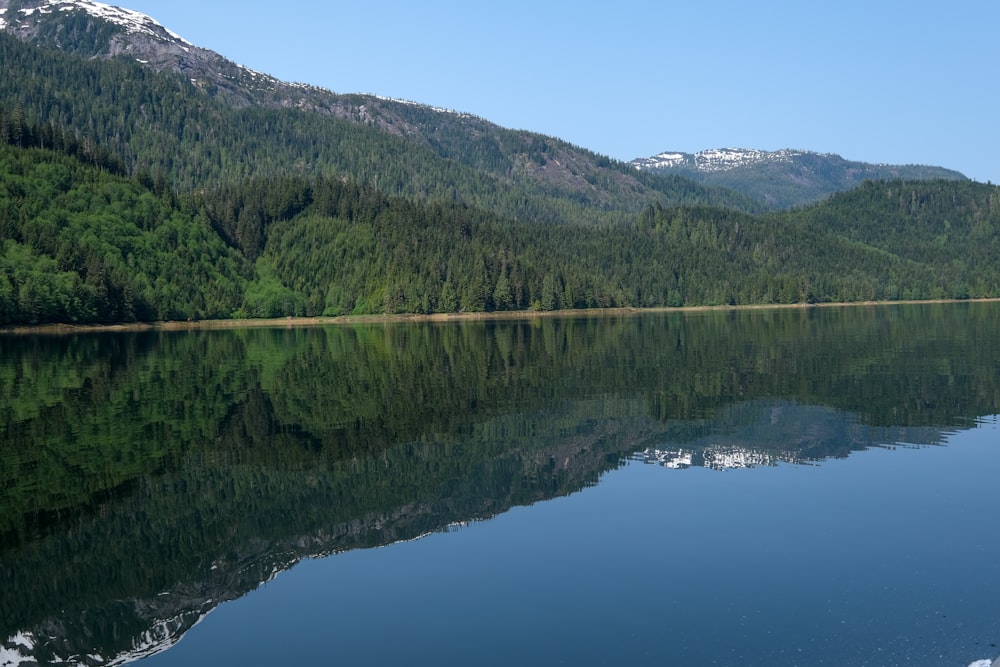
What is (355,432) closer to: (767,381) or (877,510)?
(877,510)

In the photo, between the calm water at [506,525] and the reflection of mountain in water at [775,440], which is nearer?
the calm water at [506,525]

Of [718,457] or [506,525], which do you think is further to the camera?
[718,457]

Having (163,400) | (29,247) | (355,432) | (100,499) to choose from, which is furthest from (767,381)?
(29,247)

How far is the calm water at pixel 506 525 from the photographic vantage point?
23.1 metres

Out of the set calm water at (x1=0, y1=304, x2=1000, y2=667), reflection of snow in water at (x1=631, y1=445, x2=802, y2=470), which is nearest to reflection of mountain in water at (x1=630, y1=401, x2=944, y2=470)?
reflection of snow in water at (x1=631, y1=445, x2=802, y2=470)

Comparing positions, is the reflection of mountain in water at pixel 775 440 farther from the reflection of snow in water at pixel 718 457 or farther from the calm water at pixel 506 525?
the calm water at pixel 506 525

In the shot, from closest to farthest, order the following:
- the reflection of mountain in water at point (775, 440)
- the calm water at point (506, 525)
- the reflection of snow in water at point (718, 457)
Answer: the calm water at point (506, 525)
the reflection of snow in water at point (718, 457)
the reflection of mountain in water at point (775, 440)

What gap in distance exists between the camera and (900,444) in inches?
1826

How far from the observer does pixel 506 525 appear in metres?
33.1

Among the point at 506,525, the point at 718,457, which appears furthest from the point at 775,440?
the point at 506,525

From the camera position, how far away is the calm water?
23.1 m

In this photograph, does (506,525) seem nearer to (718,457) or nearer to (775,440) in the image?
(718,457)

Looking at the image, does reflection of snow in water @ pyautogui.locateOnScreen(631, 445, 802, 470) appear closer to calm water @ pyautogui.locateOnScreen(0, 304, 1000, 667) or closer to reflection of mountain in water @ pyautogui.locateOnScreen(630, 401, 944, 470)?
reflection of mountain in water @ pyautogui.locateOnScreen(630, 401, 944, 470)

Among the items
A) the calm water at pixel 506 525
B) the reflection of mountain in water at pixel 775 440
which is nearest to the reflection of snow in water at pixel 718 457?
the reflection of mountain in water at pixel 775 440
